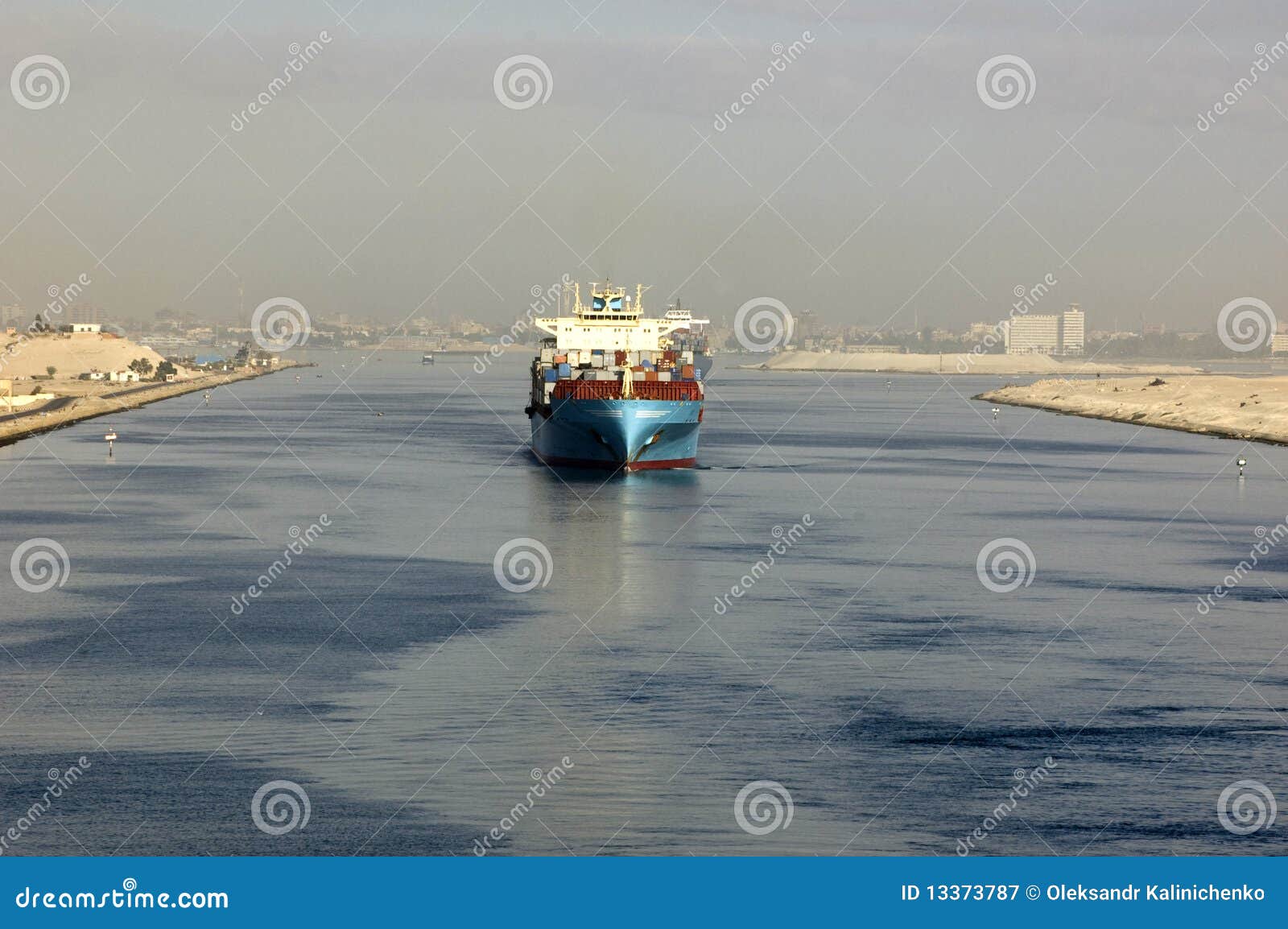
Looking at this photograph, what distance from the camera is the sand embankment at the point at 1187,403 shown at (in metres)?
118

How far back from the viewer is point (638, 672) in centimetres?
3181

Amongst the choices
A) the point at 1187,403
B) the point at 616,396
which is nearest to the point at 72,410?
the point at 616,396

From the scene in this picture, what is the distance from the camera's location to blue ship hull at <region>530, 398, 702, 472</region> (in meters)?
75.1

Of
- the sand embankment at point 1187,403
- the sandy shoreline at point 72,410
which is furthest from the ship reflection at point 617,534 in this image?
the sand embankment at point 1187,403

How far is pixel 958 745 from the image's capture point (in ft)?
86.6

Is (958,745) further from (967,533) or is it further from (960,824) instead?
(967,533)

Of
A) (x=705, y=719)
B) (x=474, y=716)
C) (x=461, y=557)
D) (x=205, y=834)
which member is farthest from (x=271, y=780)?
(x=461, y=557)

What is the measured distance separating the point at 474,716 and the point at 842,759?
6.47 m

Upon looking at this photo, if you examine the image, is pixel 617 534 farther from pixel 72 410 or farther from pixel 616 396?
pixel 72 410

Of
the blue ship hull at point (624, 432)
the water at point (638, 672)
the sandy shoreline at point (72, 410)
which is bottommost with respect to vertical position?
the water at point (638, 672)

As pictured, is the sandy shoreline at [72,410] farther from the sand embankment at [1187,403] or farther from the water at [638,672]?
the sand embankment at [1187,403]

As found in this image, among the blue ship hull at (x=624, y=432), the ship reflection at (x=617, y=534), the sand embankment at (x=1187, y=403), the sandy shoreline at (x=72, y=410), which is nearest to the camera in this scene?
the ship reflection at (x=617, y=534)

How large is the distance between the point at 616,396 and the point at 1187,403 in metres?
80.8

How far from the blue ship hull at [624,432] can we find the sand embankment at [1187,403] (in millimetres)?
46903
